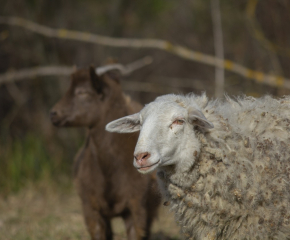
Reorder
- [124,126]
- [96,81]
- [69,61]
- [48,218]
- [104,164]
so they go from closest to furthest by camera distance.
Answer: [124,126], [104,164], [96,81], [48,218], [69,61]

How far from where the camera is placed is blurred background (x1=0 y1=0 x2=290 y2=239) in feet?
27.0

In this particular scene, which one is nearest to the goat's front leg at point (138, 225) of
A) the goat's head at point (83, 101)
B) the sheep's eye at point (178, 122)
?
the goat's head at point (83, 101)

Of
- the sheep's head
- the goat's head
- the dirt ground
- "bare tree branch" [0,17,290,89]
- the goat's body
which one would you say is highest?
"bare tree branch" [0,17,290,89]

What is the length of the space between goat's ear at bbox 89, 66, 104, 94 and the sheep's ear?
2094 mm

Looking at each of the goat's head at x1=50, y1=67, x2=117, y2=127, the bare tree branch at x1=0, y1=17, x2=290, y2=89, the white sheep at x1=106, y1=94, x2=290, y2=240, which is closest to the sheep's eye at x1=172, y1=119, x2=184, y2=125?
the white sheep at x1=106, y1=94, x2=290, y2=240

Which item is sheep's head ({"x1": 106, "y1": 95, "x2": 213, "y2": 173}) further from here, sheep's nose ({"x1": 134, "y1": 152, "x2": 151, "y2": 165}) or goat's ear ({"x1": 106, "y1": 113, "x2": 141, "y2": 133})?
goat's ear ({"x1": 106, "y1": 113, "x2": 141, "y2": 133})

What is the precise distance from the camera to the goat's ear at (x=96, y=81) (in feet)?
17.6

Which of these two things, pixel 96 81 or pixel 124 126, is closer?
pixel 124 126

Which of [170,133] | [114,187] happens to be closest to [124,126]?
[170,133]

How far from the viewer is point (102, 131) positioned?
209 inches

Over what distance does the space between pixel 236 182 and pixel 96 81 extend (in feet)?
8.39

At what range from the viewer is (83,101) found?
5441mm

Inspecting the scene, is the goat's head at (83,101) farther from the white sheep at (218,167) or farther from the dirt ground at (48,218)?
the white sheep at (218,167)

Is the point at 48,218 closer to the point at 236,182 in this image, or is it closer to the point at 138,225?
the point at 138,225
